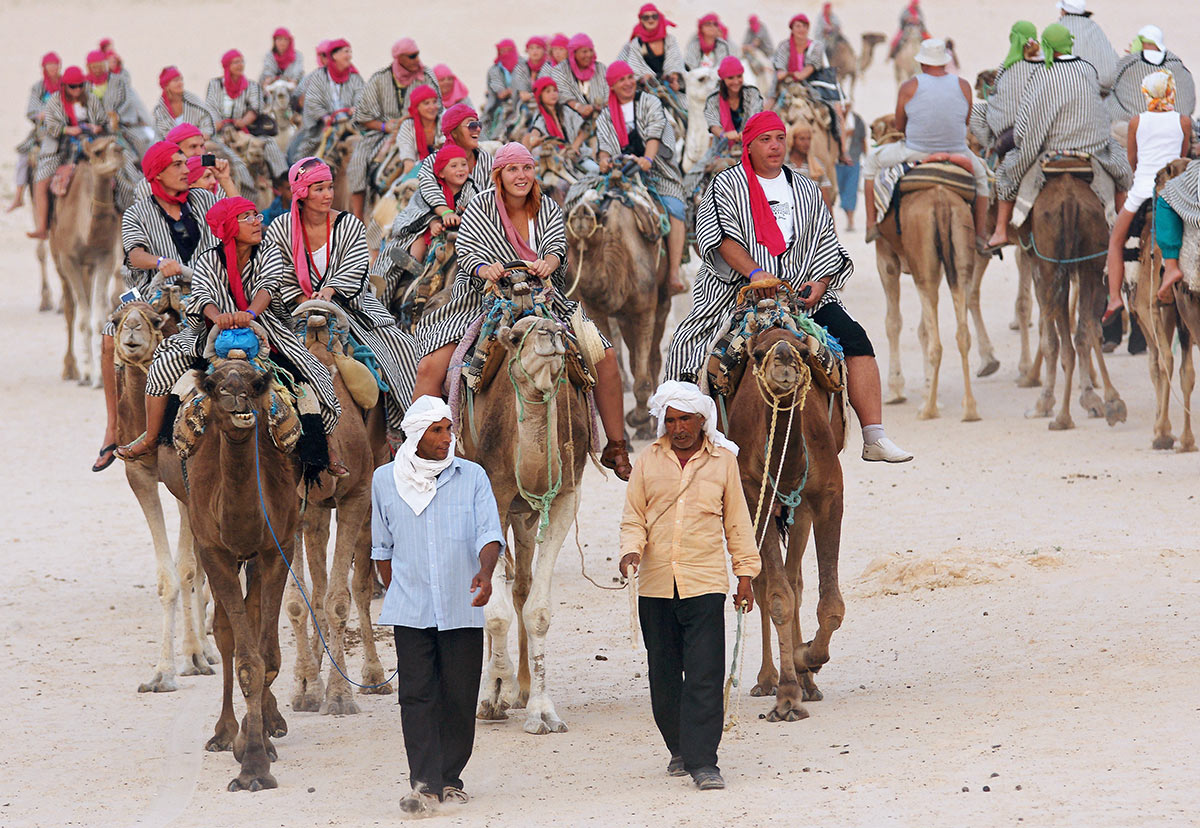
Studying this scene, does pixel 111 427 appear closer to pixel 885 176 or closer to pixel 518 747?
pixel 518 747

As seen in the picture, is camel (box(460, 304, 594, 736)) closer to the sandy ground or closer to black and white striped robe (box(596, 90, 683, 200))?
the sandy ground

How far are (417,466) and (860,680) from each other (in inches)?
121

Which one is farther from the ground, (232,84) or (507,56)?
(507,56)

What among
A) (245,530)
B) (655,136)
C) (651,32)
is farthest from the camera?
(651,32)

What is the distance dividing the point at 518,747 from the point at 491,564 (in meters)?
1.43

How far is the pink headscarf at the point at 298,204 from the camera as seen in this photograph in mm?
9305

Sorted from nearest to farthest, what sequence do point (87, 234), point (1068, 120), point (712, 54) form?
1. point (1068, 120)
2. point (712, 54)
3. point (87, 234)

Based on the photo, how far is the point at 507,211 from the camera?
30.1ft

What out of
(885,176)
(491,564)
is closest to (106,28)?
(885,176)

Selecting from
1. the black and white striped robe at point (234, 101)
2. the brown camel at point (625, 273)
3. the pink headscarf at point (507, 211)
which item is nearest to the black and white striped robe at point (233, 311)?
the pink headscarf at point (507, 211)

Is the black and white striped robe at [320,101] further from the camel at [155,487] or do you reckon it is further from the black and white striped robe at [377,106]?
the camel at [155,487]

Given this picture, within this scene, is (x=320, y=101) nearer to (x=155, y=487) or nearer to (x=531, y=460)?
(x=155, y=487)

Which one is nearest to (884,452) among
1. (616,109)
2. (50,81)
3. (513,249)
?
(513,249)

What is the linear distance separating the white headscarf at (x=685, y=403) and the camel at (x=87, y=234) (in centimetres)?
1334
